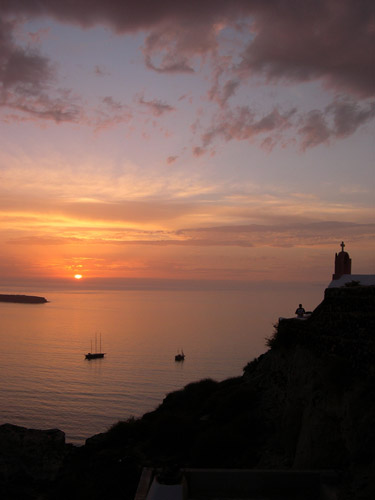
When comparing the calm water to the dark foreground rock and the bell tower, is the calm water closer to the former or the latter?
the dark foreground rock

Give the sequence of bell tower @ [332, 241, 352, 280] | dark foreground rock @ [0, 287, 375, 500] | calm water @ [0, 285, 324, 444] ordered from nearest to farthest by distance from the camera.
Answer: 1. dark foreground rock @ [0, 287, 375, 500]
2. bell tower @ [332, 241, 352, 280]
3. calm water @ [0, 285, 324, 444]

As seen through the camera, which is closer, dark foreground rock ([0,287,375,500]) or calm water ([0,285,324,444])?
dark foreground rock ([0,287,375,500])

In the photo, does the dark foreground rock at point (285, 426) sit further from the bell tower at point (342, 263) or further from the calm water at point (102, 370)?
the calm water at point (102, 370)

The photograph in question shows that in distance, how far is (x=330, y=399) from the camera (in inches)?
444

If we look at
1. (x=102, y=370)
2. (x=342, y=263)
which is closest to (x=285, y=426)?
(x=342, y=263)

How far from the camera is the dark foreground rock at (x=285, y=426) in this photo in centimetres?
1001

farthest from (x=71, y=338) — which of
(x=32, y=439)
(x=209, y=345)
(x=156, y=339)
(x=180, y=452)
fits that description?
(x=180, y=452)

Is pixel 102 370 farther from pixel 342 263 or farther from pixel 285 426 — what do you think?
pixel 285 426

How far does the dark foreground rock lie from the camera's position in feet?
32.8

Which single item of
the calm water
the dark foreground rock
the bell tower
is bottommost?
A: the calm water

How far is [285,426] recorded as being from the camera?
14.3 metres

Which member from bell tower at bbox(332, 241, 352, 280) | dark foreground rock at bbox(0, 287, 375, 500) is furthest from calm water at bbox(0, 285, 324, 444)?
bell tower at bbox(332, 241, 352, 280)

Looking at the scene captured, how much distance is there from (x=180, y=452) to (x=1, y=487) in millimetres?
9220

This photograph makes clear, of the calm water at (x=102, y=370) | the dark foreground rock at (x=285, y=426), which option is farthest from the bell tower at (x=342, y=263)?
the calm water at (x=102, y=370)
